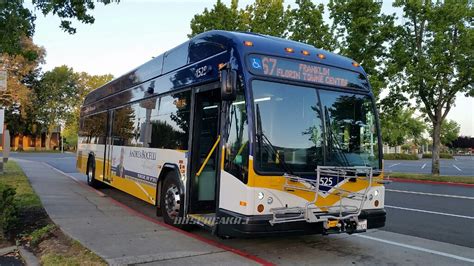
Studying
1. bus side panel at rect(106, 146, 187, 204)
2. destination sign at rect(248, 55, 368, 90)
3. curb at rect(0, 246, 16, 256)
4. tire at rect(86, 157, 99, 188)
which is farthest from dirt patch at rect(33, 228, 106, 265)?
tire at rect(86, 157, 99, 188)

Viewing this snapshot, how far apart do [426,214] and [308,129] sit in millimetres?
6359

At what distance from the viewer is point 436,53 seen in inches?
810

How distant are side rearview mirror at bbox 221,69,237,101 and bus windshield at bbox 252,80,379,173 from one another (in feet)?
0.96

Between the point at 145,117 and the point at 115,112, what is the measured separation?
290cm

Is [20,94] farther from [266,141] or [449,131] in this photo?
[449,131]

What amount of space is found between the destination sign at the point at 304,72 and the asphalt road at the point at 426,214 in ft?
9.03

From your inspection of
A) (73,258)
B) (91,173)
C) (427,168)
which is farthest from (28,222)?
(427,168)

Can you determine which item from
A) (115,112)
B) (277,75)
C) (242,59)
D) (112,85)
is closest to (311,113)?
(277,75)

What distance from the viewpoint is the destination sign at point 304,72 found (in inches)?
244

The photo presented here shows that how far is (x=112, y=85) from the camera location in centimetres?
1298

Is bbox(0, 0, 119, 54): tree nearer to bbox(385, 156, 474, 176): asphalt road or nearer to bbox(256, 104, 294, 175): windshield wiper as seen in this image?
bbox(256, 104, 294, 175): windshield wiper

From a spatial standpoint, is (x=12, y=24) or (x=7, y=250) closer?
(x=7, y=250)

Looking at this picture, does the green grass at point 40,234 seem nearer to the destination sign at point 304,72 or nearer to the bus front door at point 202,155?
the bus front door at point 202,155

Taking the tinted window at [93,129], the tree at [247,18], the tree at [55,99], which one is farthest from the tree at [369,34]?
the tree at [55,99]
